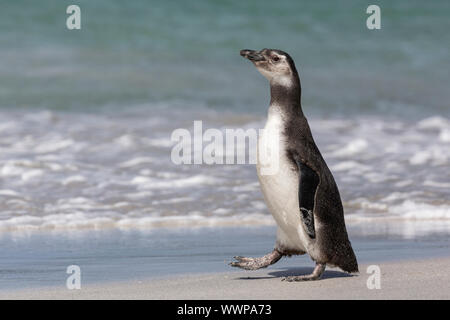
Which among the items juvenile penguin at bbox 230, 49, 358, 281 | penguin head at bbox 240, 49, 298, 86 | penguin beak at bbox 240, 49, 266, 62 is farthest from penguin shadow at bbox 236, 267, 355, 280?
penguin beak at bbox 240, 49, 266, 62

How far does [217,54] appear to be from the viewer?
20.4 m

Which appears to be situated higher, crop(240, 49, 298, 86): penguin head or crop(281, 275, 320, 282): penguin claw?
crop(240, 49, 298, 86): penguin head

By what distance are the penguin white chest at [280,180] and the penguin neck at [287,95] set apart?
0.11m

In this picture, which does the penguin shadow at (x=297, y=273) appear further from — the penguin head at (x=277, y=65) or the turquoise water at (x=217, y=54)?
the turquoise water at (x=217, y=54)

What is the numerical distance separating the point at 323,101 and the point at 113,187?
8.95 meters

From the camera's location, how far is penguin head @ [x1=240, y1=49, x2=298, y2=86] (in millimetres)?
5633

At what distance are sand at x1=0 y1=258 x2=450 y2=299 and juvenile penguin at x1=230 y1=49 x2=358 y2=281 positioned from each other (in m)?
0.20

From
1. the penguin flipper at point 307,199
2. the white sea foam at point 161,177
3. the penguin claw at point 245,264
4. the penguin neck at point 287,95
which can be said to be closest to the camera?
the penguin flipper at point 307,199

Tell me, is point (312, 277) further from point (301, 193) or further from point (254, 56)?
point (254, 56)

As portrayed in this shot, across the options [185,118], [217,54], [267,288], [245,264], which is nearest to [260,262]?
[245,264]

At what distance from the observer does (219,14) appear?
859 inches

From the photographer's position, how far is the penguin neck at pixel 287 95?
5568 millimetres

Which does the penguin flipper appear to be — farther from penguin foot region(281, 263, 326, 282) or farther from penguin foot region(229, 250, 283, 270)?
penguin foot region(229, 250, 283, 270)

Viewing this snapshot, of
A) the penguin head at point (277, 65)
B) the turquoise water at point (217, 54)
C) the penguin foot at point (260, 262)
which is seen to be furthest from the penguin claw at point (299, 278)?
the turquoise water at point (217, 54)
